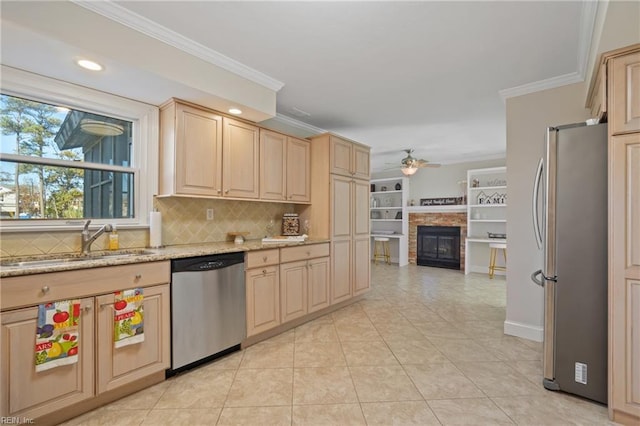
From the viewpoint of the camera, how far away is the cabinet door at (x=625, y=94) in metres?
1.67

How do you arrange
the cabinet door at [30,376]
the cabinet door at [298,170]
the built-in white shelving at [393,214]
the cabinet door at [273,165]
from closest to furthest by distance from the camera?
1. the cabinet door at [30,376]
2. the cabinet door at [273,165]
3. the cabinet door at [298,170]
4. the built-in white shelving at [393,214]

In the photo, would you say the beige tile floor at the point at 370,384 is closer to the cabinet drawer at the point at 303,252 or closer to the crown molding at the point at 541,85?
the cabinet drawer at the point at 303,252

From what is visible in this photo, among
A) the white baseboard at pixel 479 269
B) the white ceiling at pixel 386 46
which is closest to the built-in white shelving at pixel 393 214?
the white baseboard at pixel 479 269

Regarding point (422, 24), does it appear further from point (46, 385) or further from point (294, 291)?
point (46, 385)

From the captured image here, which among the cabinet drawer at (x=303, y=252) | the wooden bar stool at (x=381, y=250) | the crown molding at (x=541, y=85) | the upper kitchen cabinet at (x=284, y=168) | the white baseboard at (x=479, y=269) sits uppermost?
the crown molding at (x=541, y=85)

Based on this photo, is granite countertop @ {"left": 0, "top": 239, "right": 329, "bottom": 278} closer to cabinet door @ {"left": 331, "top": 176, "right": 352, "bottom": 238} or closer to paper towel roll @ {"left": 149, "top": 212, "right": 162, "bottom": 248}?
paper towel roll @ {"left": 149, "top": 212, "right": 162, "bottom": 248}

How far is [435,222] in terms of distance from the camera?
23.3 feet

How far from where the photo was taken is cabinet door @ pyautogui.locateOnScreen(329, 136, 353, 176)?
147 inches

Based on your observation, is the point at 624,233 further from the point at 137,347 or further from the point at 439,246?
the point at 439,246

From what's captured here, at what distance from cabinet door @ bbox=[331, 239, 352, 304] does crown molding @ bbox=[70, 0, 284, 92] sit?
6.86ft

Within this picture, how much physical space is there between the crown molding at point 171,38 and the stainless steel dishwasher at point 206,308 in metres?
1.65

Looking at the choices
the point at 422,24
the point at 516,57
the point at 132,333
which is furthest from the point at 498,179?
the point at 132,333

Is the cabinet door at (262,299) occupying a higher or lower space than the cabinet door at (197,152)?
lower

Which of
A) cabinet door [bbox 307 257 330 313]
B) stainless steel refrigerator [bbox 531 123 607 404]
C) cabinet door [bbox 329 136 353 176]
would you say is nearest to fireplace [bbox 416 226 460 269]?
cabinet door [bbox 329 136 353 176]
